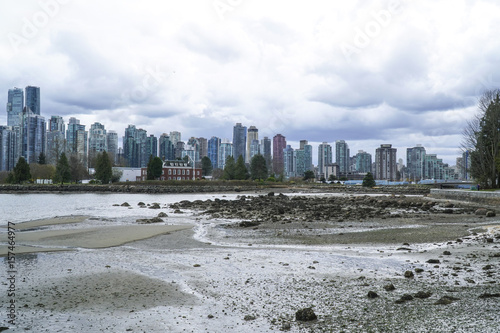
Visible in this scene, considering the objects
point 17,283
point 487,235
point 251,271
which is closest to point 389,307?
point 251,271

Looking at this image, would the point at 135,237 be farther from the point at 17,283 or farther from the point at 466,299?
the point at 466,299

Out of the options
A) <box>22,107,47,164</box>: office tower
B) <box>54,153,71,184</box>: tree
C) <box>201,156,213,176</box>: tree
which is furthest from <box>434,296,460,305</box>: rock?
<box>22,107,47,164</box>: office tower

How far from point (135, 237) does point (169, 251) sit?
172 inches

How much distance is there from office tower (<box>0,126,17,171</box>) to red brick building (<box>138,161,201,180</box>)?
7968 centimetres

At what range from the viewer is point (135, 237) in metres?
A: 18.5

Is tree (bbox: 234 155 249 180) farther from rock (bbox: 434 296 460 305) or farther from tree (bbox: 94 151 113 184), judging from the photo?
rock (bbox: 434 296 460 305)

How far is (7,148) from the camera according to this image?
17438 centimetres

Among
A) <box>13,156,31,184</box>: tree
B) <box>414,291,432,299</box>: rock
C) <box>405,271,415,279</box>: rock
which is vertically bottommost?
<box>405,271,415,279</box>: rock

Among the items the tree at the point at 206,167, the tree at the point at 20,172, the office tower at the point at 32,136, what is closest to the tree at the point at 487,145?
the tree at the point at 20,172

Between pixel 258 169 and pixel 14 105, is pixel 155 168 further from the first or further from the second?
pixel 14 105

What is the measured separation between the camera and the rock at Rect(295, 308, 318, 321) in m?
6.95

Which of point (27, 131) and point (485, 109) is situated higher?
point (27, 131)

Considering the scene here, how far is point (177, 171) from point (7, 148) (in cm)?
9706

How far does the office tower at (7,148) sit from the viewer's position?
563ft
